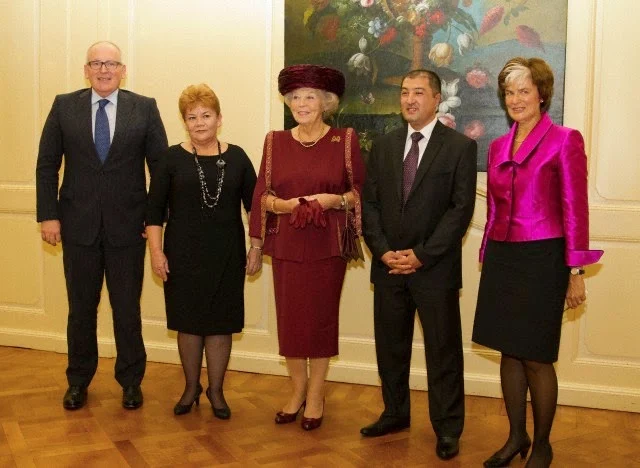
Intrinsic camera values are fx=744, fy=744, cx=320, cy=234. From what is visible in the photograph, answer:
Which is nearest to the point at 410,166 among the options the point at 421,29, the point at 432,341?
the point at 432,341

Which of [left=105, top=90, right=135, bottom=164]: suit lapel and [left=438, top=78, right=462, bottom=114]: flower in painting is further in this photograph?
[left=438, top=78, right=462, bottom=114]: flower in painting

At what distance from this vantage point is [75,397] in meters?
3.66

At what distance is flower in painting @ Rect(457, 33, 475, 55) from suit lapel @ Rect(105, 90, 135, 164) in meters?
1.72

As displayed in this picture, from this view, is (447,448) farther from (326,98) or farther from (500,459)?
(326,98)

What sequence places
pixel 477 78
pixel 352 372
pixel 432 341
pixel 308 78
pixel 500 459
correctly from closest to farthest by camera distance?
pixel 500 459, pixel 432 341, pixel 308 78, pixel 477 78, pixel 352 372

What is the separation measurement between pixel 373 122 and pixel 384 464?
1920 millimetres

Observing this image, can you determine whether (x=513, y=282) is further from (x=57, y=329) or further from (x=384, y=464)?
(x=57, y=329)

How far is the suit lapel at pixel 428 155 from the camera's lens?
3025 millimetres

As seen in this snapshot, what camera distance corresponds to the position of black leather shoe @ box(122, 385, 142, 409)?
3.65 meters

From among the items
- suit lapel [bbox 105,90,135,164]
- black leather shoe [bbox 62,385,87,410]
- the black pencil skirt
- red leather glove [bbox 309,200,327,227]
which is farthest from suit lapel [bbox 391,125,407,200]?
black leather shoe [bbox 62,385,87,410]

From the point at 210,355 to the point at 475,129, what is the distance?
1.81 meters

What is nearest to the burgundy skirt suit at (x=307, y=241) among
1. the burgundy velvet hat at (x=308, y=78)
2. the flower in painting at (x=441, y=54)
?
the burgundy velvet hat at (x=308, y=78)

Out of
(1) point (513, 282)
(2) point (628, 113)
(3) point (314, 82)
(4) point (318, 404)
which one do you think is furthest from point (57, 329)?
(2) point (628, 113)

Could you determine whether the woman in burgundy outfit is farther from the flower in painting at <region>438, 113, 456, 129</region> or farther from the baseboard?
the baseboard
